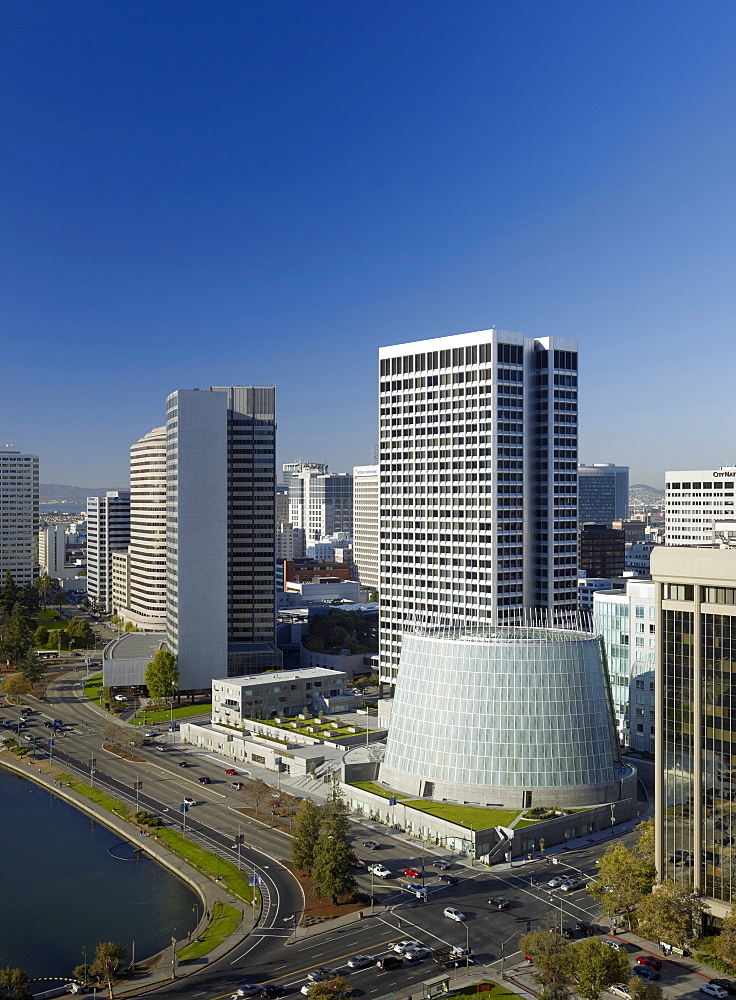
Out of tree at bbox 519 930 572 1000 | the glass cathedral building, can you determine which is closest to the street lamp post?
tree at bbox 519 930 572 1000

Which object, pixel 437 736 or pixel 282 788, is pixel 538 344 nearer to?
pixel 437 736

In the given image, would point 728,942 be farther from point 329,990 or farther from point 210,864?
point 210,864

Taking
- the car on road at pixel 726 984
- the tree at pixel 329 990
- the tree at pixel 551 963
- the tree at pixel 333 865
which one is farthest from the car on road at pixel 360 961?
the car on road at pixel 726 984

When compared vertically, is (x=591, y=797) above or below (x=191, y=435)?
below

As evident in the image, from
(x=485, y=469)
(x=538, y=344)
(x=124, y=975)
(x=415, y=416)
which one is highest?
(x=538, y=344)

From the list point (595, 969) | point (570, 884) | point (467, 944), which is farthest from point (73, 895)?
point (595, 969)

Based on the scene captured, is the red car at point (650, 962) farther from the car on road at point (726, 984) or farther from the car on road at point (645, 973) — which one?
the car on road at point (726, 984)

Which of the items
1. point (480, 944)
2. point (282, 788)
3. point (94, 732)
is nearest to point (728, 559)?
point (480, 944)
